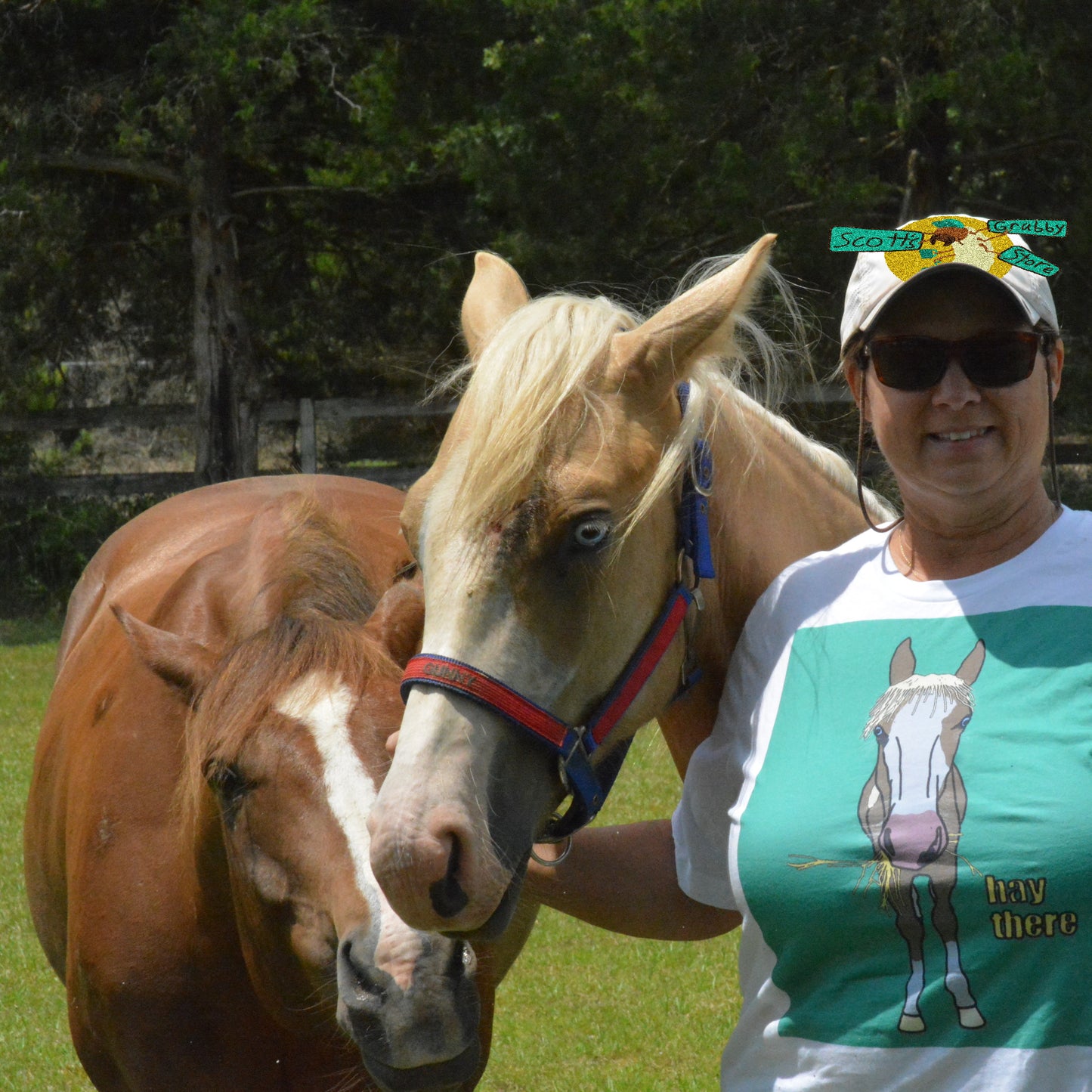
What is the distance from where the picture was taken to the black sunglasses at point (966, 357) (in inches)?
59.2

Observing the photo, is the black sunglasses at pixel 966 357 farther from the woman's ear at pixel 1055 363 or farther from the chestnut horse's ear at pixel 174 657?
the chestnut horse's ear at pixel 174 657

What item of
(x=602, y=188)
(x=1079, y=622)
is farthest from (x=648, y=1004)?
(x=602, y=188)

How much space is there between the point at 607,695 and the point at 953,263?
2.13ft

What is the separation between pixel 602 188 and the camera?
9.91 m

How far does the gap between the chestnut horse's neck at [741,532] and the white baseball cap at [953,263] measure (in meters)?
0.32

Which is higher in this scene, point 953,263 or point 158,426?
point 953,263

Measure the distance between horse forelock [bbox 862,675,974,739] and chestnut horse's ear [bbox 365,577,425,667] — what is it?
3.70 ft

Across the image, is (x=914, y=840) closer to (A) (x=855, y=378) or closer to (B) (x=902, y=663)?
(B) (x=902, y=663)

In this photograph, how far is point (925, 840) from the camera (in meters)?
1.38

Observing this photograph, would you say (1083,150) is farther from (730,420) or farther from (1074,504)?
(730,420)

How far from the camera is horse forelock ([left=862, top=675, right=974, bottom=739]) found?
1.42m

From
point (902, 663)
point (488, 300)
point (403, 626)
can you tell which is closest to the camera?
point (902, 663)

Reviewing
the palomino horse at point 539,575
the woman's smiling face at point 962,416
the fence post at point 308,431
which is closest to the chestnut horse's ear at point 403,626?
the palomino horse at point 539,575

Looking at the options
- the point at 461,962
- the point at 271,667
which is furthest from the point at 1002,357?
the point at 271,667
